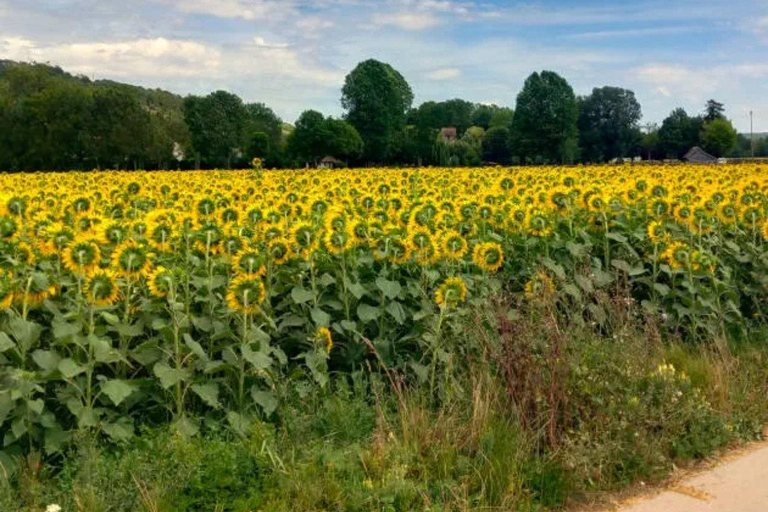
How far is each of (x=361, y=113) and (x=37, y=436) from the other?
7117 cm

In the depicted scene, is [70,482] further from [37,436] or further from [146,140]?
[146,140]

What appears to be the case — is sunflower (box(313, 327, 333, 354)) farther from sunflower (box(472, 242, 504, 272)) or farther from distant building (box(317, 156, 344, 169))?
distant building (box(317, 156, 344, 169))

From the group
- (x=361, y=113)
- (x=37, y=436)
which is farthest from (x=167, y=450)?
(x=361, y=113)

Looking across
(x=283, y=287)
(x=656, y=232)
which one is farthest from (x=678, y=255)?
(x=283, y=287)

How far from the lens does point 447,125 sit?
113625mm

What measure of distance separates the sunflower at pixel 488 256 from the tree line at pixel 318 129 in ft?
105

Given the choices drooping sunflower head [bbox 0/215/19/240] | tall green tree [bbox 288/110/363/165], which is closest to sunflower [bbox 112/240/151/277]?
drooping sunflower head [bbox 0/215/19/240]

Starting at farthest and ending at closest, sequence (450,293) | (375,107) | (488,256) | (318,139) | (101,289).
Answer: (375,107)
(318,139)
(488,256)
(450,293)
(101,289)

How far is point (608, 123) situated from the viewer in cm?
8644

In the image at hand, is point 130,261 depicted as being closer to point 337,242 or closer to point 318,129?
point 337,242

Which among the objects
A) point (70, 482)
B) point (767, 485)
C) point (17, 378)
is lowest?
point (767, 485)

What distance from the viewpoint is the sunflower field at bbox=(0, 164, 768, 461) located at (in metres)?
4.56

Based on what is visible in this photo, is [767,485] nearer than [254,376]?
Yes

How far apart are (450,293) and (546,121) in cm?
6988
